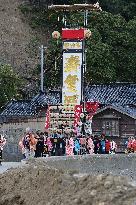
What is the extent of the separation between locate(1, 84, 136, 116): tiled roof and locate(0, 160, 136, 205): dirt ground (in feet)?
98.6

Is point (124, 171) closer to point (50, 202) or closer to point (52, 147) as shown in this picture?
point (50, 202)

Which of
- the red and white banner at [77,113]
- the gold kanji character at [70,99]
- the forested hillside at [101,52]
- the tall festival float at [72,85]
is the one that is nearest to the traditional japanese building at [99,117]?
the tall festival float at [72,85]

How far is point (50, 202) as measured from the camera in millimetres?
11438

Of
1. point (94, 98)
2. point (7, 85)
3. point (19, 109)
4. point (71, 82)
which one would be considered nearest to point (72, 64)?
point (71, 82)

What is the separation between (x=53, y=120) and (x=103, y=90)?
47.0 feet

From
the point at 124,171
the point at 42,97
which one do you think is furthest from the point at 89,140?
the point at 42,97

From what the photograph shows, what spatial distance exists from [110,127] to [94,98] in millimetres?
5759

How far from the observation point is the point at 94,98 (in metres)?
46.2

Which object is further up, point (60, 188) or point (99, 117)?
point (99, 117)

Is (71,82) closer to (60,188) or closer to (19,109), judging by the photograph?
(19,109)

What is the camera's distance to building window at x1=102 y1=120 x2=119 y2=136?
40625 mm

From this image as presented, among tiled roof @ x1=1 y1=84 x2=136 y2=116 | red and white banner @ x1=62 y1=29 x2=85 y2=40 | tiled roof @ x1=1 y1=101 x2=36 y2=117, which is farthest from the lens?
tiled roof @ x1=1 y1=84 x2=136 y2=116

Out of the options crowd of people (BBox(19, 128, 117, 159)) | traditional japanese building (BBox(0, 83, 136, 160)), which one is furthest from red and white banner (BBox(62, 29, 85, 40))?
traditional japanese building (BBox(0, 83, 136, 160))

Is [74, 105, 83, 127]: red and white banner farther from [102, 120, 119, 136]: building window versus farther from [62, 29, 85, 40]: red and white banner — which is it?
[102, 120, 119, 136]: building window
